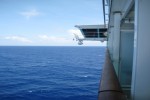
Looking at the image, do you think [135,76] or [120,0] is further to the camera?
[120,0]

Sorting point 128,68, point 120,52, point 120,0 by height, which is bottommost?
point 128,68

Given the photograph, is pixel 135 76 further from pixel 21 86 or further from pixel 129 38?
pixel 21 86

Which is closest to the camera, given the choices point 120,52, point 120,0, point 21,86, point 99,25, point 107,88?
point 107,88

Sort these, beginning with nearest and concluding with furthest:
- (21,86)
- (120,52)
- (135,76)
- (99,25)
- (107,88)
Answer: (107,88)
(135,76)
(120,52)
(99,25)
(21,86)

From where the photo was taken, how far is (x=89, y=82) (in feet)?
104

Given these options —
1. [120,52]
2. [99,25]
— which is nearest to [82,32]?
[99,25]

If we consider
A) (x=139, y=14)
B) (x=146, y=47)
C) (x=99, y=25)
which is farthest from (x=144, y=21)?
(x=99, y=25)

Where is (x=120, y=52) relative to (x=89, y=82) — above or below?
above

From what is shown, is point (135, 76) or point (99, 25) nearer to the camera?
point (135, 76)

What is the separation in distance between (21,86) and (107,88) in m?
31.2

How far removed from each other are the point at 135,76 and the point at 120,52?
4.11 m

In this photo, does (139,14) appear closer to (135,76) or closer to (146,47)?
(146,47)

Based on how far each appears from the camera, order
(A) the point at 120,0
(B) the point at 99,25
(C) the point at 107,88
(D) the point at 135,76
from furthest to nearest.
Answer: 1. (B) the point at 99,25
2. (A) the point at 120,0
3. (D) the point at 135,76
4. (C) the point at 107,88

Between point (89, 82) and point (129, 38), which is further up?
point (129, 38)
